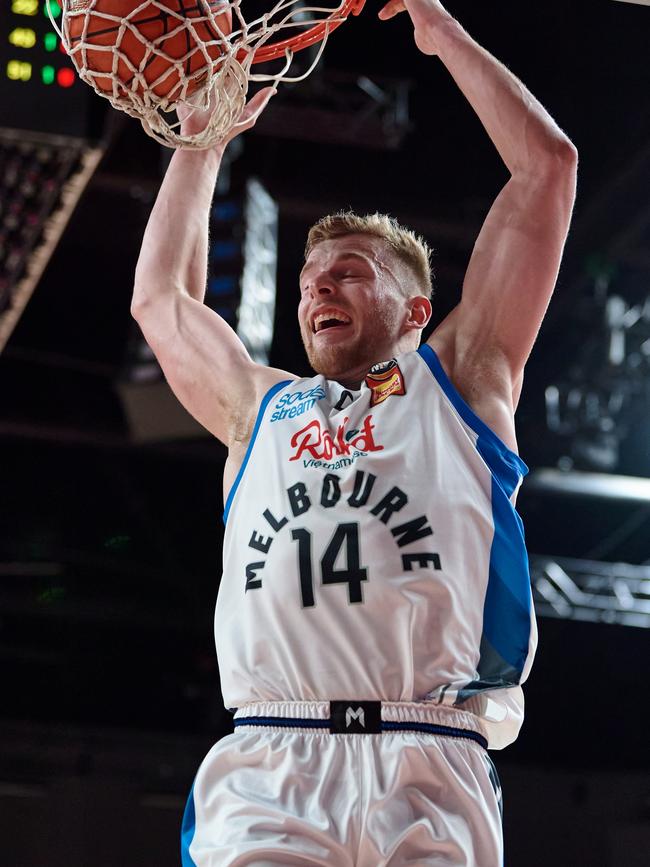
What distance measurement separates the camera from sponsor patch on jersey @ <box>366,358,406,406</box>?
248 centimetres

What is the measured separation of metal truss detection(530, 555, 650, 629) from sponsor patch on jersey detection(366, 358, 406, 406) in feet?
24.1

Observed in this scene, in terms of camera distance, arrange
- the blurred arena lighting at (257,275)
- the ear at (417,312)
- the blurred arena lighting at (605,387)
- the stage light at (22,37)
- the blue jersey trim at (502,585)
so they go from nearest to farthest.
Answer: the blue jersey trim at (502,585)
the ear at (417,312)
the stage light at (22,37)
the blurred arena lighting at (257,275)
the blurred arena lighting at (605,387)

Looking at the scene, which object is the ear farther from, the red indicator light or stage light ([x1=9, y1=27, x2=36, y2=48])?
stage light ([x1=9, y1=27, x2=36, y2=48])

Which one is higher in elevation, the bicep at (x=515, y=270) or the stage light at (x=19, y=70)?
the bicep at (x=515, y=270)

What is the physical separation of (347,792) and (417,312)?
3.87 feet

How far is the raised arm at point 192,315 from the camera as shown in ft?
8.79

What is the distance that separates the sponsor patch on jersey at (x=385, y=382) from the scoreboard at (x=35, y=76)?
2.38m

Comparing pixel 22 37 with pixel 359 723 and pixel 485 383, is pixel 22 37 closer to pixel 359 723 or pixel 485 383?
pixel 485 383

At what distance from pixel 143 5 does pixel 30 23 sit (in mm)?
2190

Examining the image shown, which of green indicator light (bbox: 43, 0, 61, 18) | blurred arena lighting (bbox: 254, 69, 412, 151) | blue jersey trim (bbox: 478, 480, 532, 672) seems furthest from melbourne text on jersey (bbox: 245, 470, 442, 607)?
blurred arena lighting (bbox: 254, 69, 412, 151)

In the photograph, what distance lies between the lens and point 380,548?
222cm

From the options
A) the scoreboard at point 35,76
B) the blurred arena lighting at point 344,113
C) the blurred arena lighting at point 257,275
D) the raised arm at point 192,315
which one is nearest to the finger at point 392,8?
the raised arm at point 192,315

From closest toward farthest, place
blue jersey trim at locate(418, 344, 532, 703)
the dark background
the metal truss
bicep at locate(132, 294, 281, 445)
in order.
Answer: blue jersey trim at locate(418, 344, 532, 703), bicep at locate(132, 294, 281, 445), the dark background, the metal truss

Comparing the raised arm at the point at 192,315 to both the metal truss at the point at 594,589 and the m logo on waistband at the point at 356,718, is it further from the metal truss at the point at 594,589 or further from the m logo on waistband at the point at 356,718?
the metal truss at the point at 594,589
